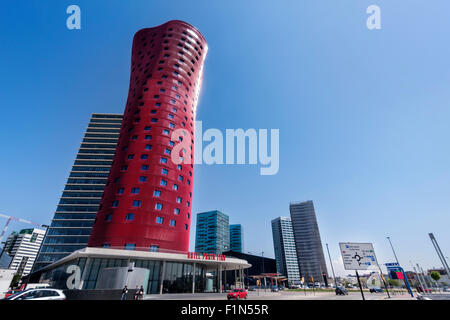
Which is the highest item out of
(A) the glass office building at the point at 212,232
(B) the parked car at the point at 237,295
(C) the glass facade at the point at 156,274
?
(A) the glass office building at the point at 212,232

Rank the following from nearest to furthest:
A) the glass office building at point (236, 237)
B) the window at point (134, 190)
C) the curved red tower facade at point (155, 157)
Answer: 1. the curved red tower facade at point (155, 157)
2. the window at point (134, 190)
3. the glass office building at point (236, 237)

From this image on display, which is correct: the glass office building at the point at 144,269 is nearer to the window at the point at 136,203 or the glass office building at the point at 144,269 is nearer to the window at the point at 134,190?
the window at the point at 136,203

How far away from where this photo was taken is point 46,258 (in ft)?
234

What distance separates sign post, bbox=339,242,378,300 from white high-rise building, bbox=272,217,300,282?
15219 cm

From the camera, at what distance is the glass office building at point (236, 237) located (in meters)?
173

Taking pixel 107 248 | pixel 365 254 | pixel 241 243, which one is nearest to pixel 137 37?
pixel 107 248

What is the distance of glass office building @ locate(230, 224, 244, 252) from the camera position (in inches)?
6792

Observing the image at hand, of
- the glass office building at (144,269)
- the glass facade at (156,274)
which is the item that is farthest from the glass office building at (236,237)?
the glass office building at (144,269)

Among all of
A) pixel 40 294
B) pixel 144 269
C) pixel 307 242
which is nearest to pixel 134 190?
pixel 144 269

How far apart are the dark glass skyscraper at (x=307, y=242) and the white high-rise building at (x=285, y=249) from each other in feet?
27.1

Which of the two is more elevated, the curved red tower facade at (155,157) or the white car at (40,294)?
the curved red tower facade at (155,157)
